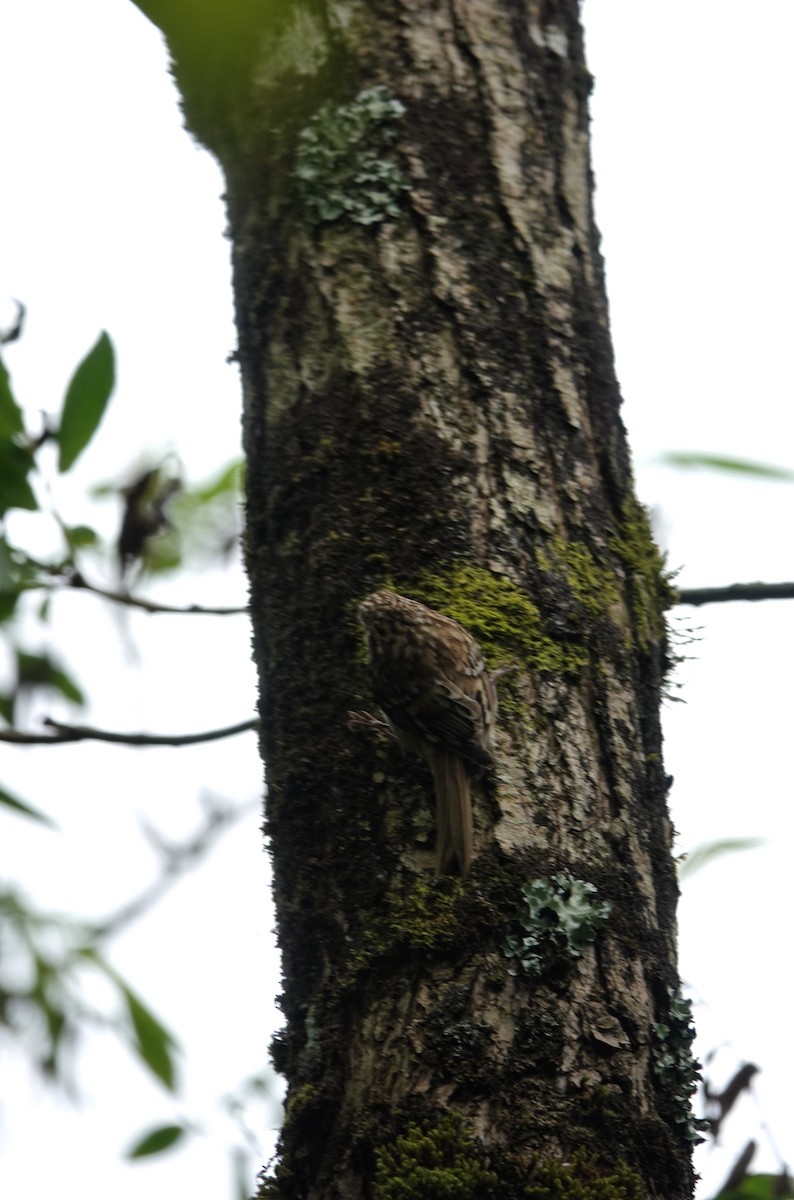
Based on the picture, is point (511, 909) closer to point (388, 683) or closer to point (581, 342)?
point (388, 683)

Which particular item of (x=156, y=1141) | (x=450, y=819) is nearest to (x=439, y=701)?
(x=450, y=819)

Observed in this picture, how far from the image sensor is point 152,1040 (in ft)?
7.48

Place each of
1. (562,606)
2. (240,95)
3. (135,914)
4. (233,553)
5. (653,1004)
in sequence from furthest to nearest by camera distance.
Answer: (233,553) < (240,95) < (135,914) < (562,606) < (653,1004)

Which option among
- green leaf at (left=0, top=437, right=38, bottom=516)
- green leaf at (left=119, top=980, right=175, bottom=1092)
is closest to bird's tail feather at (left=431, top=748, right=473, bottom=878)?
green leaf at (left=119, top=980, right=175, bottom=1092)

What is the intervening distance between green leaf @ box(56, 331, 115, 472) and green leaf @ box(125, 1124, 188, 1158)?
4.36ft

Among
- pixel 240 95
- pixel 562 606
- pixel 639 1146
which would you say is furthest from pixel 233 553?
pixel 639 1146

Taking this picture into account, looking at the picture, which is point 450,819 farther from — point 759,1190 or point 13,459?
point 13,459

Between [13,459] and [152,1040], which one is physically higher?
[13,459]

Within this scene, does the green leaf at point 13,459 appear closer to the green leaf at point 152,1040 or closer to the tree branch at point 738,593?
the green leaf at point 152,1040

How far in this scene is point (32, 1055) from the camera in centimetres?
210

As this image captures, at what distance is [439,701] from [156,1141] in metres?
1.09

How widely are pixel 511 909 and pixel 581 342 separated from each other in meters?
1.04

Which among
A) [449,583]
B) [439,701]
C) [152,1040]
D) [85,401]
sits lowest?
[152,1040]

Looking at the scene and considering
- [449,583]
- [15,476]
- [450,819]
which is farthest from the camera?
[15,476]
